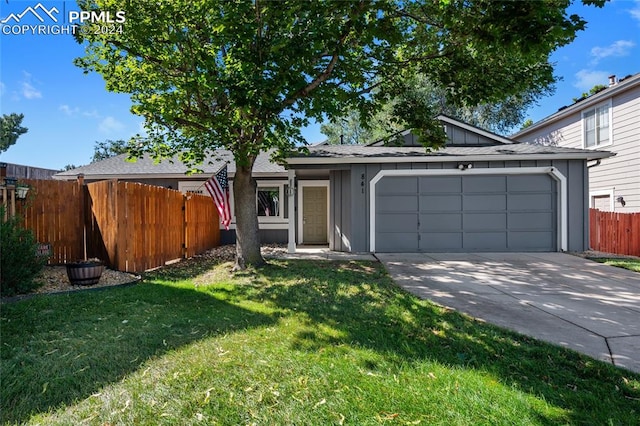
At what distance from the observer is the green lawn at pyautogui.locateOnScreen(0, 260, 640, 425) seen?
228 cm

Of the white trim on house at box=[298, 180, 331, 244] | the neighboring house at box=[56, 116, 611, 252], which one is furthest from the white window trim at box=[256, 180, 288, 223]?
the neighboring house at box=[56, 116, 611, 252]

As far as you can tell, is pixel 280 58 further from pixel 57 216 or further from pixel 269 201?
pixel 269 201

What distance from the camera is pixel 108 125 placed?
17438 mm

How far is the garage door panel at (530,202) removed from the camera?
9.80 metres

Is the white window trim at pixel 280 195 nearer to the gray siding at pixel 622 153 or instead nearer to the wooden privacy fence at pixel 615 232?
the gray siding at pixel 622 153

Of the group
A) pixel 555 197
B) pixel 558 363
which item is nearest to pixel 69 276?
pixel 558 363

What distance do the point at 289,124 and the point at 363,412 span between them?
6393 millimetres

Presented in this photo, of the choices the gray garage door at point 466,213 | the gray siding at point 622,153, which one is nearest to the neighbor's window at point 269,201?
the gray garage door at point 466,213

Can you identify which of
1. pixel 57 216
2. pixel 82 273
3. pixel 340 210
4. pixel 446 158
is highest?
pixel 446 158

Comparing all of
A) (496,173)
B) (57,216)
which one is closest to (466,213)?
(496,173)

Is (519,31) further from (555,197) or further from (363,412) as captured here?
(555,197)

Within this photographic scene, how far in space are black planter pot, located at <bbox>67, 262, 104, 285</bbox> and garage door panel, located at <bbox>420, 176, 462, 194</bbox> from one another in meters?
8.41

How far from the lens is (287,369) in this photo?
285 cm

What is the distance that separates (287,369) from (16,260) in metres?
4.81
